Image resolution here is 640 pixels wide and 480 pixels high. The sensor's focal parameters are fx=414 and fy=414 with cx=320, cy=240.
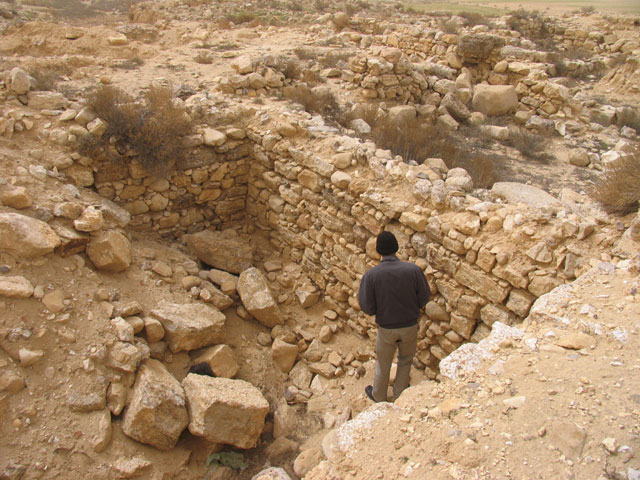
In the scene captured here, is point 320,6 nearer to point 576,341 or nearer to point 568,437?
point 576,341

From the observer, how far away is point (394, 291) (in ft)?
11.1

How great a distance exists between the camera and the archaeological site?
92.0 inches

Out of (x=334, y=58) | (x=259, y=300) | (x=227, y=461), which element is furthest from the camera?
(x=334, y=58)

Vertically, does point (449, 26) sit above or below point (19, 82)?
above

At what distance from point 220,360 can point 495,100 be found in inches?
300

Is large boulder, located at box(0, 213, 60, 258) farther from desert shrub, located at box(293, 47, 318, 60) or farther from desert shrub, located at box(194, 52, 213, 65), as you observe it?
desert shrub, located at box(293, 47, 318, 60)

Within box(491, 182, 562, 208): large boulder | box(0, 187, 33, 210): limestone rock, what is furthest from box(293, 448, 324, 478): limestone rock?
box(0, 187, 33, 210): limestone rock

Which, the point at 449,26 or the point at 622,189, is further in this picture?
the point at 449,26

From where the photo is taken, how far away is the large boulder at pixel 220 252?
5.59m

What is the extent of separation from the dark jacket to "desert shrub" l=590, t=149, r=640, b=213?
1745 millimetres

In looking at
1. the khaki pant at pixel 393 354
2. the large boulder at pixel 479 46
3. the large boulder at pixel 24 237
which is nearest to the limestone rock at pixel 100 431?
the large boulder at pixel 24 237

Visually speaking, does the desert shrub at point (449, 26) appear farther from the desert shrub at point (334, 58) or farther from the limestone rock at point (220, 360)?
the limestone rock at point (220, 360)

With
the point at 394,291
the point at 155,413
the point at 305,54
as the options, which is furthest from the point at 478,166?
the point at 305,54

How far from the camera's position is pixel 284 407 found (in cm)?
409
